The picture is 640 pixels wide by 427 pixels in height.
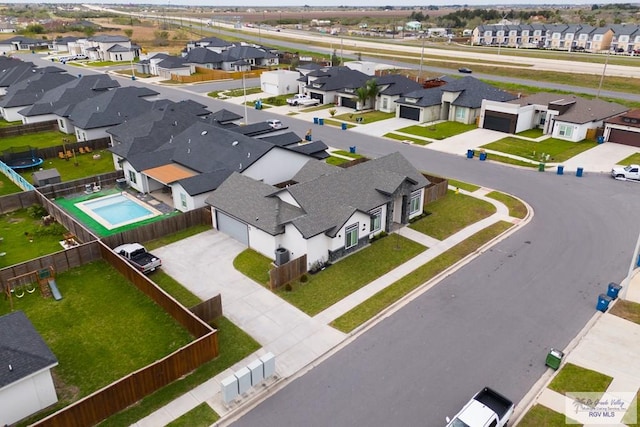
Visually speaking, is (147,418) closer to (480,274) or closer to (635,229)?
(480,274)

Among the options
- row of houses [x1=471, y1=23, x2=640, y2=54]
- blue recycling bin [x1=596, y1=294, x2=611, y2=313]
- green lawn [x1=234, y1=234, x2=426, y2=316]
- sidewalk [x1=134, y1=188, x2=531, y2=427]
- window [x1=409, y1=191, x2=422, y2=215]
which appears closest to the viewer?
sidewalk [x1=134, y1=188, x2=531, y2=427]

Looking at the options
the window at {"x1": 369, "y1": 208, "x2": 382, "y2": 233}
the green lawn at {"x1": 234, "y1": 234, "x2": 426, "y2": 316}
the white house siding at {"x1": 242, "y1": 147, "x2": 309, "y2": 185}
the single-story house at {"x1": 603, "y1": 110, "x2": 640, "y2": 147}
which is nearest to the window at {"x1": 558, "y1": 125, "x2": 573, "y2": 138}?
the single-story house at {"x1": 603, "y1": 110, "x2": 640, "y2": 147}


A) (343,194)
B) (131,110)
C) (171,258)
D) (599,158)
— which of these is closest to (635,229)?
(599,158)

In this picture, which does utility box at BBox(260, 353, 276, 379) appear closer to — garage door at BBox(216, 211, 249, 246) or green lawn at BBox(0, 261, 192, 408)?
green lawn at BBox(0, 261, 192, 408)

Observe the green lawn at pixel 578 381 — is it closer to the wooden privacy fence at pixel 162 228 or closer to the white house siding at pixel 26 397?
the white house siding at pixel 26 397

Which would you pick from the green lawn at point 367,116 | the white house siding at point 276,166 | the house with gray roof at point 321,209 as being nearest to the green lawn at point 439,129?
the green lawn at point 367,116

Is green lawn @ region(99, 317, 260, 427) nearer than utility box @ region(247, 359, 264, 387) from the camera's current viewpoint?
Yes

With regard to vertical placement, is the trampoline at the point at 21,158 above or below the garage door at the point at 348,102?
→ below

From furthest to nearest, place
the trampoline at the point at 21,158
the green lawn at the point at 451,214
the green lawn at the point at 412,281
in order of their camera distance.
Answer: the trampoline at the point at 21,158 < the green lawn at the point at 451,214 < the green lawn at the point at 412,281
